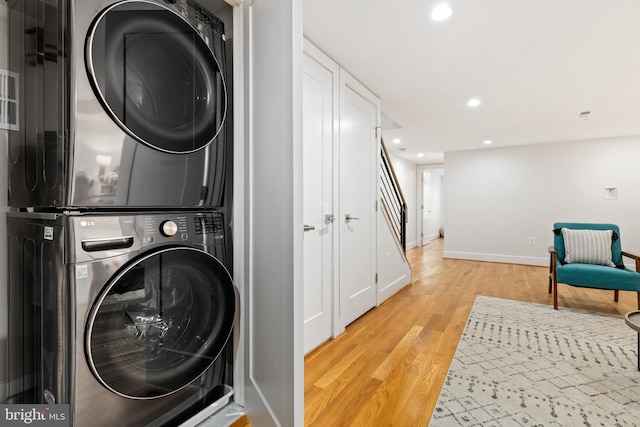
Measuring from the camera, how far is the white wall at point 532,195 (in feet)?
15.7

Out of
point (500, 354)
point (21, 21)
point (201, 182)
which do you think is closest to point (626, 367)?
point (500, 354)

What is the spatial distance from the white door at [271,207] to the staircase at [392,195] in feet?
8.15

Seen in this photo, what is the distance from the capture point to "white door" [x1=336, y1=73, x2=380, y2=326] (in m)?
2.51

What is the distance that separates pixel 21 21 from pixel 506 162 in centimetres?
653

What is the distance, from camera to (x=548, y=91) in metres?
2.94

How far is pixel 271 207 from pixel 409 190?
22.3ft

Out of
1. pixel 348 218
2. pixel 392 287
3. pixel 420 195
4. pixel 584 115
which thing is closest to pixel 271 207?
pixel 348 218

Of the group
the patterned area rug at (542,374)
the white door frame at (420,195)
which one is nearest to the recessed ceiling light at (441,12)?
the patterned area rug at (542,374)

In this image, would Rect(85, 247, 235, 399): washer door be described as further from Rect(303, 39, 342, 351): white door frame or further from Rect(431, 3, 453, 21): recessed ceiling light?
Rect(431, 3, 453, 21): recessed ceiling light

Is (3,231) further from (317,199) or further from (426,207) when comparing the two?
(426,207)

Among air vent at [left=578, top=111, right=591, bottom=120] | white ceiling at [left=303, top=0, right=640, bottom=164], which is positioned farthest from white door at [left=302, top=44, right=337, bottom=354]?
air vent at [left=578, top=111, right=591, bottom=120]

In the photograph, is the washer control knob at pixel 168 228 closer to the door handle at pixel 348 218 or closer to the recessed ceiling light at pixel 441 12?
the door handle at pixel 348 218

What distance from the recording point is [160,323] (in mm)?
1130

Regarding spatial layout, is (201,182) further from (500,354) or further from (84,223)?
(500,354)
